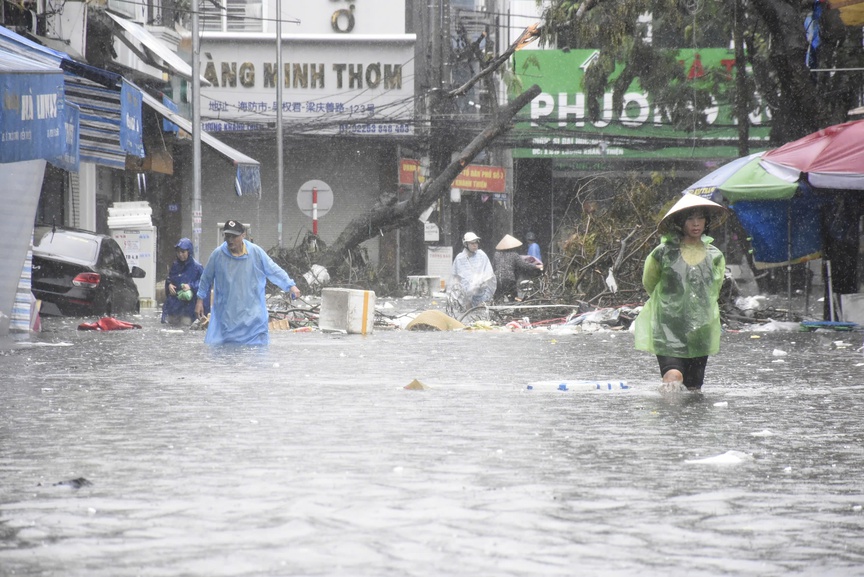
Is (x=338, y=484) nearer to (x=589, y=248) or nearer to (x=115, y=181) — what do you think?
(x=589, y=248)

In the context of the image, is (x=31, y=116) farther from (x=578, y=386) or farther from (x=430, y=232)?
(x=430, y=232)

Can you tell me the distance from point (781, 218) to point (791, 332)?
1692 mm

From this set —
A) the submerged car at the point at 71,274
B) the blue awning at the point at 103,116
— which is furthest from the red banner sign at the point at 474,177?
the blue awning at the point at 103,116

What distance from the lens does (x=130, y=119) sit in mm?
17750

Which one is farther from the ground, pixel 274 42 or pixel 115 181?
pixel 274 42

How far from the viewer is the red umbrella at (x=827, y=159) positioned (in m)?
17.6

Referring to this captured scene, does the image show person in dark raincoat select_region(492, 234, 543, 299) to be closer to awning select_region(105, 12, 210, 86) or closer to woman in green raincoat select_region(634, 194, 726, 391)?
awning select_region(105, 12, 210, 86)

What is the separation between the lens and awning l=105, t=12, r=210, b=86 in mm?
27078

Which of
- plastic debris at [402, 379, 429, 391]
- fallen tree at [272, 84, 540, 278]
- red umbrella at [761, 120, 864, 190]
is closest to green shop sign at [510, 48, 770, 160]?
fallen tree at [272, 84, 540, 278]

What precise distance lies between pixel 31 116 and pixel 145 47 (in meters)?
17.3

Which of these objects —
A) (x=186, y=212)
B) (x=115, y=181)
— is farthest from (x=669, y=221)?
(x=186, y=212)

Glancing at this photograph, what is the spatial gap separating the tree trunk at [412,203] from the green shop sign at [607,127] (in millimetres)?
9106

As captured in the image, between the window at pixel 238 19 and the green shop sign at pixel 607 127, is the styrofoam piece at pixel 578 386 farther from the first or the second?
the window at pixel 238 19

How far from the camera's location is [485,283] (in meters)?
22.1
